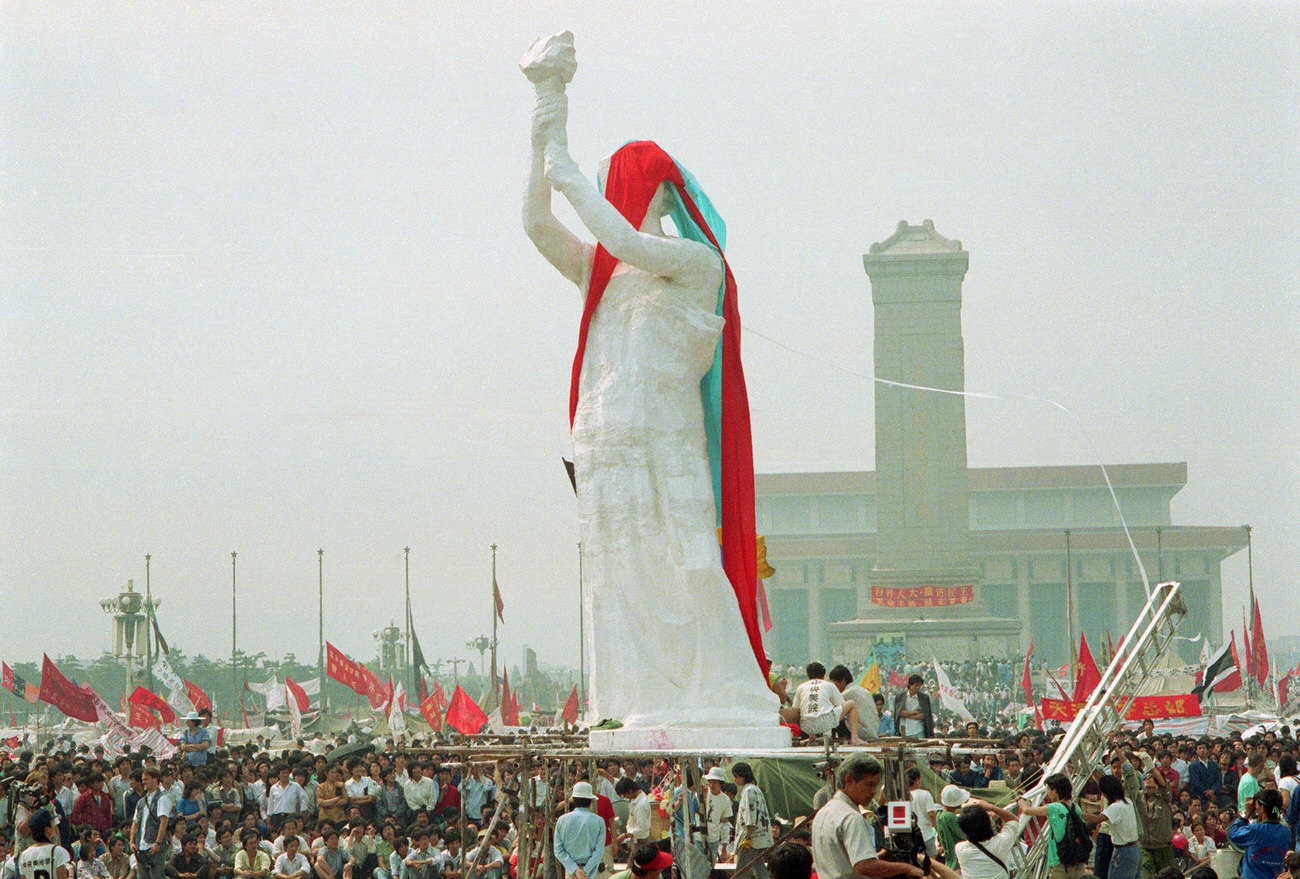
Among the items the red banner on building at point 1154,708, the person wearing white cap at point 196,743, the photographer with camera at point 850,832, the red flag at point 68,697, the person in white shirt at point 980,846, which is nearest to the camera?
the photographer with camera at point 850,832

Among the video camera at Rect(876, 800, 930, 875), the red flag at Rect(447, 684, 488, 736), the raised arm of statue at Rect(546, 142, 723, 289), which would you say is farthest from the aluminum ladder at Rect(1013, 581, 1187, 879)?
the red flag at Rect(447, 684, 488, 736)

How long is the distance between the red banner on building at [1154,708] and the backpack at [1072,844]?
15.7 meters

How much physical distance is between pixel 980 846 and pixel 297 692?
81.4 feet

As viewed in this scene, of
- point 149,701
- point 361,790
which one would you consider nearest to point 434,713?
point 149,701

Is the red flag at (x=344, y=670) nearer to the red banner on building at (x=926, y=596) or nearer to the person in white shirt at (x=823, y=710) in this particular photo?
the person in white shirt at (x=823, y=710)

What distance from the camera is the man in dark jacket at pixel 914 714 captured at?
14.0 meters

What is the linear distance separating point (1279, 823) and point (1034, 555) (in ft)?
271

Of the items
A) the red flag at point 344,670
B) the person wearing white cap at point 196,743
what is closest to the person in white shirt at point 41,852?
the person wearing white cap at point 196,743

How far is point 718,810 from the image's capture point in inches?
484

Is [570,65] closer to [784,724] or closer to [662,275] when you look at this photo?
[662,275]

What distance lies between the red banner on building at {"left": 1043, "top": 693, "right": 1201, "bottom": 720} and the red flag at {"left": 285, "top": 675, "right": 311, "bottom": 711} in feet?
44.4

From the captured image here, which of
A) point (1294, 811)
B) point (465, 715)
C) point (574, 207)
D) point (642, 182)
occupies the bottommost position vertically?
point (1294, 811)

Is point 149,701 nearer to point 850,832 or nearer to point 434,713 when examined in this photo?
point 434,713

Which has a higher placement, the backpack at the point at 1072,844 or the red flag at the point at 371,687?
the red flag at the point at 371,687
